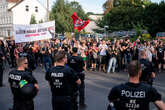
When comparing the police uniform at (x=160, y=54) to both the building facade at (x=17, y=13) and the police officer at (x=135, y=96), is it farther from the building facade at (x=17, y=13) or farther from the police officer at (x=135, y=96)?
the building facade at (x=17, y=13)

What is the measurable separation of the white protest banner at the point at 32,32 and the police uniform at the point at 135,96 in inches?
359

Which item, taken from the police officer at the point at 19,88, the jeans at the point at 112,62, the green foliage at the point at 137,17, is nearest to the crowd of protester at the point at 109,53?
the jeans at the point at 112,62

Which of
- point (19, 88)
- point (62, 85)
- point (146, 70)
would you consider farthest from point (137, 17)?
point (19, 88)

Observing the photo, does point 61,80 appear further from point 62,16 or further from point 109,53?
point 62,16

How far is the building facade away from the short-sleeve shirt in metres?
55.5

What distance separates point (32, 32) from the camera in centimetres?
1128

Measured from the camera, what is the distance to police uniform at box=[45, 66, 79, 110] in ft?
12.7

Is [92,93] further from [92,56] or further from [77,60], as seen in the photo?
[92,56]

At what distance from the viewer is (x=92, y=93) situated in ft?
25.1

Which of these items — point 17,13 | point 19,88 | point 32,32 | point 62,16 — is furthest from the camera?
point 17,13

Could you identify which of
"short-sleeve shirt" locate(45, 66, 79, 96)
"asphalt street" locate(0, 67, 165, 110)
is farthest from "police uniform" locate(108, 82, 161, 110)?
"asphalt street" locate(0, 67, 165, 110)

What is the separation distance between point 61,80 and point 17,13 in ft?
193

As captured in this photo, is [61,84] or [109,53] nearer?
[61,84]

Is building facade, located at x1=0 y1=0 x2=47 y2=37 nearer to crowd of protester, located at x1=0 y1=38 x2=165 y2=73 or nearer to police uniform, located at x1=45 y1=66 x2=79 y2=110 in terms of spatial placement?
crowd of protester, located at x1=0 y1=38 x2=165 y2=73
